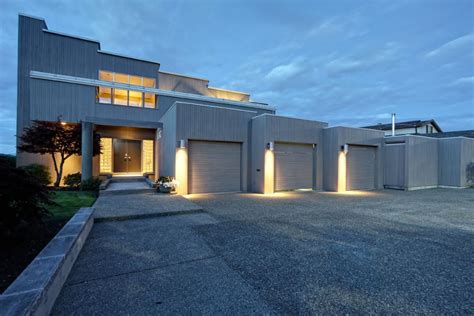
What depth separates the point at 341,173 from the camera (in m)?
10.2

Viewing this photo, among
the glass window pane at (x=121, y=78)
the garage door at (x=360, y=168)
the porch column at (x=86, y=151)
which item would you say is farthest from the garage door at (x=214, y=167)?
the glass window pane at (x=121, y=78)

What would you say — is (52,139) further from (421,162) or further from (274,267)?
(421,162)

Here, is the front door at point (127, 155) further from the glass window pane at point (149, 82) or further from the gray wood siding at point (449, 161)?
the gray wood siding at point (449, 161)

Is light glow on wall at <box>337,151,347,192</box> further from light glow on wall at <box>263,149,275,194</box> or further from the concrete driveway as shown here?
the concrete driveway

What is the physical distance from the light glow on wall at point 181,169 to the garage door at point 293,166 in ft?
13.8

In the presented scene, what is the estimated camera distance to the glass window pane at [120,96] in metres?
12.5

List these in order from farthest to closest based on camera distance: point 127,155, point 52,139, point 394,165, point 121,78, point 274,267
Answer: point 121,78 < point 127,155 < point 394,165 < point 52,139 < point 274,267

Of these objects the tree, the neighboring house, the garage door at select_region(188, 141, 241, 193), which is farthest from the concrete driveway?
the neighboring house

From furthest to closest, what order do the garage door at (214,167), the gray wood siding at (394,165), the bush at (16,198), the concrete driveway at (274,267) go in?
1. the gray wood siding at (394,165)
2. the garage door at (214,167)
3. the bush at (16,198)
4. the concrete driveway at (274,267)

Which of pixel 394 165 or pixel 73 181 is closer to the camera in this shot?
pixel 73 181

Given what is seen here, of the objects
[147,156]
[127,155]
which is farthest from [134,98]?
[147,156]

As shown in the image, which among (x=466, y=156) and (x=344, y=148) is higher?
(x=344, y=148)

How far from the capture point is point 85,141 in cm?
941

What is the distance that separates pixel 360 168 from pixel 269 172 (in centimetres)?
560
